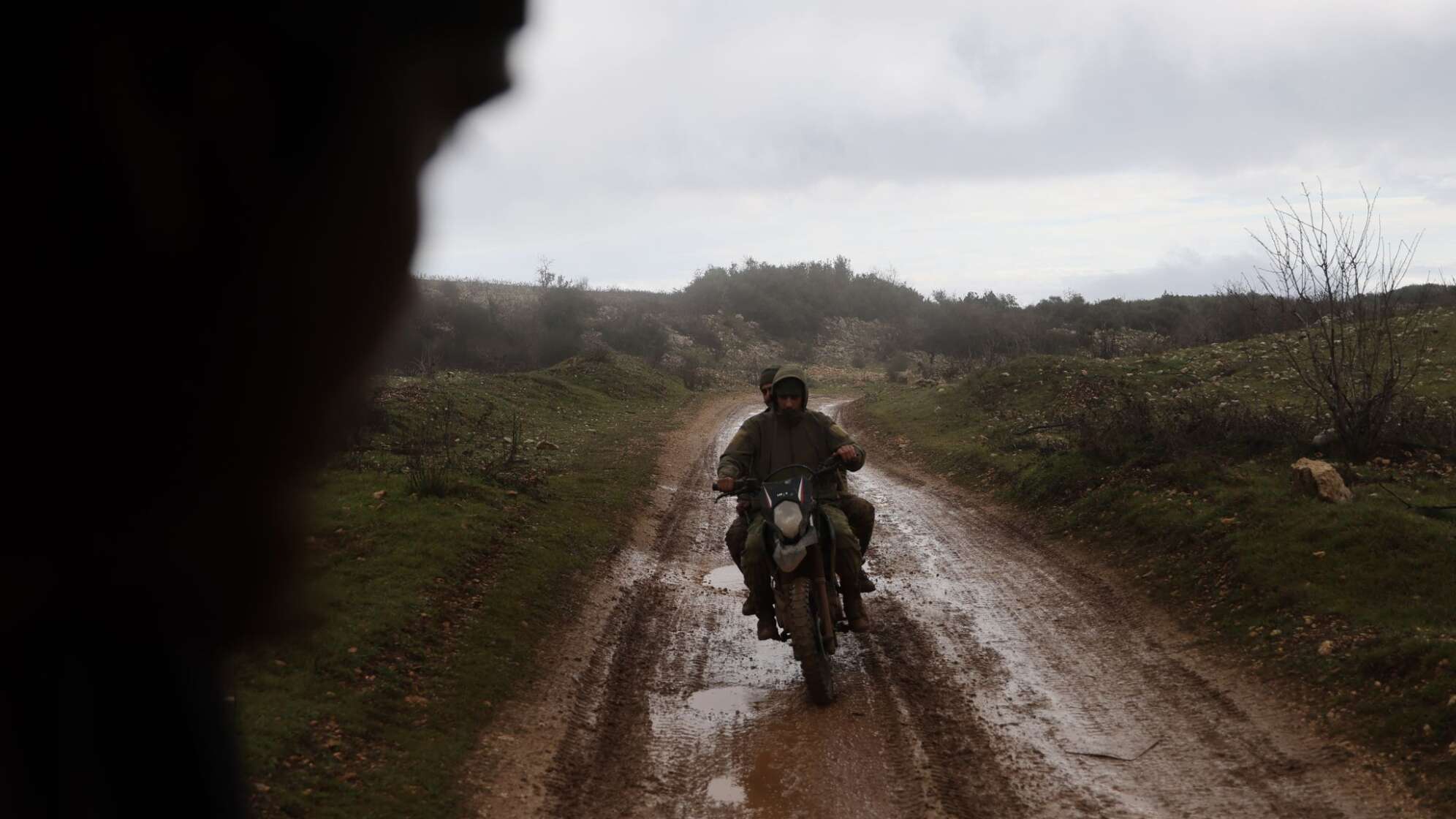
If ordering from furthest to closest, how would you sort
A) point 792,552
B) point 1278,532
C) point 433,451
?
point 433,451 → point 1278,532 → point 792,552

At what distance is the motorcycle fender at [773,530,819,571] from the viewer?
273 inches

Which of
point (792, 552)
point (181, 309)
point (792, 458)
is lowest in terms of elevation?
point (792, 552)

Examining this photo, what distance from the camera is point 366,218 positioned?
207 cm

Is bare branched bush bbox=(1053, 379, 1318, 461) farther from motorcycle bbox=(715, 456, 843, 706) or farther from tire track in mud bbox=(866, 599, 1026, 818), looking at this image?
motorcycle bbox=(715, 456, 843, 706)

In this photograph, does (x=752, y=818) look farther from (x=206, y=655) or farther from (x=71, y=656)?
(x=71, y=656)

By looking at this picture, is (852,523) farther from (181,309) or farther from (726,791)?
(181,309)

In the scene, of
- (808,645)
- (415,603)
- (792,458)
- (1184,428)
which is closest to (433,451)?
(415,603)

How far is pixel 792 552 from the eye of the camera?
22.8 ft

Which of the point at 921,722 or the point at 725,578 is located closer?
the point at 921,722

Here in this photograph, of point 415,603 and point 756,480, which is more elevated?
point 756,480

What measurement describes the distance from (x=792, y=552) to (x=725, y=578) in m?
3.68

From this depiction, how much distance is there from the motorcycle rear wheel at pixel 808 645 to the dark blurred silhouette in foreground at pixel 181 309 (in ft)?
15.3

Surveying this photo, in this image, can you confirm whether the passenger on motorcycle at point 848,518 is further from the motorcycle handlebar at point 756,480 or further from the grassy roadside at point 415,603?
the grassy roadside at point 415,603

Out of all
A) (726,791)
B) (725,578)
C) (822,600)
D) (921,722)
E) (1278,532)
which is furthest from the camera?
(725,578)
